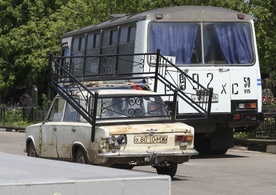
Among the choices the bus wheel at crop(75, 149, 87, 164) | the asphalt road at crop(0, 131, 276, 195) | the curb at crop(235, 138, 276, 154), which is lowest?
the asphalt road at crop(0, 131, 276, 195)

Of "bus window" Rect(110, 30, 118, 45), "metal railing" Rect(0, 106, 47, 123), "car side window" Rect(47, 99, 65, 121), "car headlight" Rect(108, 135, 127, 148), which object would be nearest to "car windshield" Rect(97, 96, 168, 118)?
"car headlight" Rect(108, 135, 127, 148)

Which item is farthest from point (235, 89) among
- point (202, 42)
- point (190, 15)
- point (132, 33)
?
point (132, 33)

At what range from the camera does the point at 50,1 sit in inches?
2303

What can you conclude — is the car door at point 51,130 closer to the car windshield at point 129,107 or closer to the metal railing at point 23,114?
the car windshield at point 129,107

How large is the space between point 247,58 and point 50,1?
1550 inches

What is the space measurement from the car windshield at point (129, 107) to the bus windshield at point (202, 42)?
219 inches

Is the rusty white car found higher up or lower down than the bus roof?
lower down

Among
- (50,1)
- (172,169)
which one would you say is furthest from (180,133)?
(50,1)

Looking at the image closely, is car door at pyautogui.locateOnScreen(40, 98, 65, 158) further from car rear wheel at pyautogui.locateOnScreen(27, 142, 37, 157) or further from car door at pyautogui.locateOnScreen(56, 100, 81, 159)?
car rear wheel at pyautogui.locateOnScreen(27, 142, 37, 157)

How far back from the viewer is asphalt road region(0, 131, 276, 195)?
13188mm

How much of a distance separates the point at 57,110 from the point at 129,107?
1832 millimetres

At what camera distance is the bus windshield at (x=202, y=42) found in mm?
20219

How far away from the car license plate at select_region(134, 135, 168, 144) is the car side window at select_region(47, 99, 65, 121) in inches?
96.5

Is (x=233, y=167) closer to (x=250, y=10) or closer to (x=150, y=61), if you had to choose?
(x=150, y=61)
